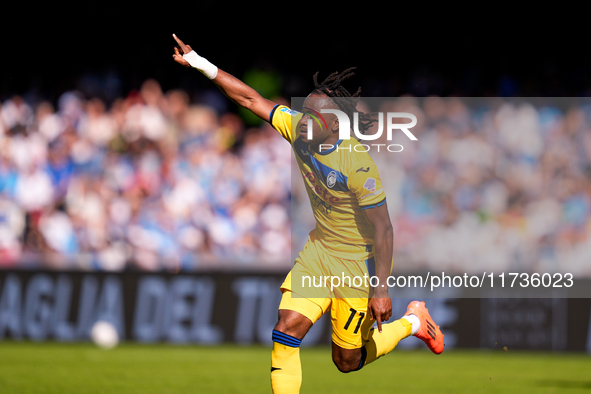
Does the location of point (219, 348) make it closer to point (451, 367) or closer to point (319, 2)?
point (451, 367)

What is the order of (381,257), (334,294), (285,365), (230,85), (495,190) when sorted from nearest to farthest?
1. (381,257)
2. (285,365)
3. (334,294)
4. (230,85)
5. (495,190)

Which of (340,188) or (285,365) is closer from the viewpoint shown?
(285,365)

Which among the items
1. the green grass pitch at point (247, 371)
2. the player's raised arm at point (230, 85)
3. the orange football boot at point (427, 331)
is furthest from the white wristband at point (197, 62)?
the green grass pitch at point (247, 371)

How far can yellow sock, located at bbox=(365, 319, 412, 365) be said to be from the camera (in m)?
5.72

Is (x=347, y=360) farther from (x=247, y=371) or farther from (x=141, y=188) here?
(x=141, y=188)

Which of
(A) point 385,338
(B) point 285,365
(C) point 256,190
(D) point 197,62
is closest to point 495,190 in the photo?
(C) point 256,190

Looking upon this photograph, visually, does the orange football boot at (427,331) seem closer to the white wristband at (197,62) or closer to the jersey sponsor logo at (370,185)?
the jersey sponsor logo at (370,185)

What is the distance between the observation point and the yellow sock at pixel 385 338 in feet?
18.8

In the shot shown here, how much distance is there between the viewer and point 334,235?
5602 millimetres

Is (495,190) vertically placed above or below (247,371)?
above

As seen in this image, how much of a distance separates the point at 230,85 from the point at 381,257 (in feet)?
5.59

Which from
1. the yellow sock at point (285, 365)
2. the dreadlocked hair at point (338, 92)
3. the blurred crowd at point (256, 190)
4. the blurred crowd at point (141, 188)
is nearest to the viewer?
the yellow sock at point (285, 365)

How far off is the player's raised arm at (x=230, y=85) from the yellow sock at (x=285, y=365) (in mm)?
1631

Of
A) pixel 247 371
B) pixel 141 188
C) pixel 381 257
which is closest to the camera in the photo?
pixel 381 257
